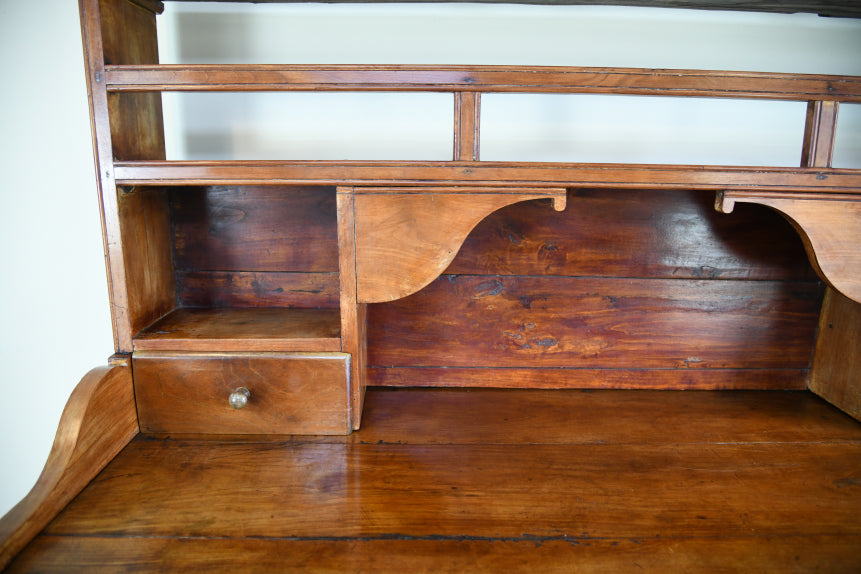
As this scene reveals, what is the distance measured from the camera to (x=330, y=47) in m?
1.19

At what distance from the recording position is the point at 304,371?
1.00 metres

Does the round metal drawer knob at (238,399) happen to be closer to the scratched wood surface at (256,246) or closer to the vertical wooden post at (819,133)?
the scratched wood surface at (256,246)

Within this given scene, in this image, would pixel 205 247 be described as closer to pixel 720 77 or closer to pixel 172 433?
pixel 172 433

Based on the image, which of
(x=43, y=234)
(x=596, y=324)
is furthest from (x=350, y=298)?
(x=43, y=234)

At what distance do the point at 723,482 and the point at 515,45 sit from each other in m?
1.01

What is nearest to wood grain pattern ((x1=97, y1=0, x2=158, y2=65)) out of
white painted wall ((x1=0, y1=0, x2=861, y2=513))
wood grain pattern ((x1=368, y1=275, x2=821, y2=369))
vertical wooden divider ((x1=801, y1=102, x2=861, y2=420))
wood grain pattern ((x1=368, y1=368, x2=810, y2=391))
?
white painted wall ((x1=0, y1=0, x2=861, y2=513))

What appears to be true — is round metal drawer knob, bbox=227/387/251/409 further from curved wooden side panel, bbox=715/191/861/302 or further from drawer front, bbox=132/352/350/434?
curved wooden side panel, bbox=715/191/861/302

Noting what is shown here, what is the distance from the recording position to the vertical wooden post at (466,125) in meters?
0.91

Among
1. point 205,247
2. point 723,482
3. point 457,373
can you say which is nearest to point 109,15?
point 205,247

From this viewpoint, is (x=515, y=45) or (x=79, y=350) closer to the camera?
(x=515, y=45)

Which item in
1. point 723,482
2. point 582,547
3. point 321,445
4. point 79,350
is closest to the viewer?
point 582,547

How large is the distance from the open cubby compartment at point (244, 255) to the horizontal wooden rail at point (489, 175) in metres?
0.24

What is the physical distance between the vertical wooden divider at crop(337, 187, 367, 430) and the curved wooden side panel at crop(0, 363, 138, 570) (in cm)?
43

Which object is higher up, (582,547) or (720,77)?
(720,77)
